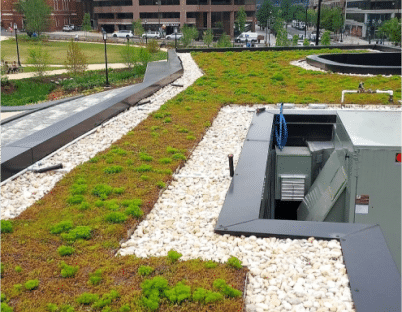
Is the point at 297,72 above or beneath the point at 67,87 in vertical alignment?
above

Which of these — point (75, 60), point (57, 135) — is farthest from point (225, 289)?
point (75, 60)

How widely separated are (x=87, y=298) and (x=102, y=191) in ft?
11.2

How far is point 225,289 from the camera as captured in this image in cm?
505

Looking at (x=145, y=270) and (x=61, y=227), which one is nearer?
(x=145, y=270)

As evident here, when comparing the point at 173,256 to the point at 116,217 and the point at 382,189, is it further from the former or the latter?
the point at 382,189

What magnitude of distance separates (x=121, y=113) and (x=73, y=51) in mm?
23030

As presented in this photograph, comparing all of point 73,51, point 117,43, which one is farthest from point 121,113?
point 117,43

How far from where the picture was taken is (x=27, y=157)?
9.77 m

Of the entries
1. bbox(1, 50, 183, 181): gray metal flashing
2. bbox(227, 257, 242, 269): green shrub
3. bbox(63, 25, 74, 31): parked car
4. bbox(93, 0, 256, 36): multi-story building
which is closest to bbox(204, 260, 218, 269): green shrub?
bbox(227, 257, 242, 269): green shrub

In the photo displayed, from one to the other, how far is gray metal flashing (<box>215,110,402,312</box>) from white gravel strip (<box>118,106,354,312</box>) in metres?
0.11

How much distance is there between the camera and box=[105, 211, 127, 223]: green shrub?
7.04 m

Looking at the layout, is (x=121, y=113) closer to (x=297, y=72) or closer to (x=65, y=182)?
(x=65, y=182)

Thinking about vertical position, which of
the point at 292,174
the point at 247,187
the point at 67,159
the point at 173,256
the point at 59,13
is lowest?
the point at 292,174

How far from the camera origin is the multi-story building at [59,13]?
102 m
